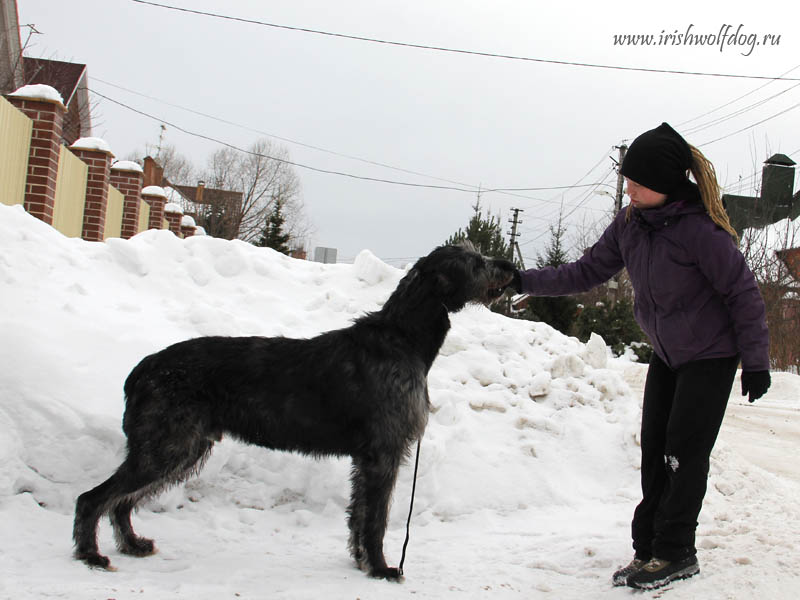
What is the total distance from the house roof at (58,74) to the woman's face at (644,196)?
26162 millimetres

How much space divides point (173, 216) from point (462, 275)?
1757 cm

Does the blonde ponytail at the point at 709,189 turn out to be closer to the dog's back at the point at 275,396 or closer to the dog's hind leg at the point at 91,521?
the dog's back at the point at 275,396

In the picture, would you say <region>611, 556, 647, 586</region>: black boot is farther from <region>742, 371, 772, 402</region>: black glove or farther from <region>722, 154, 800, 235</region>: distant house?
<region>722, 154, 800, 235</region>: distant house

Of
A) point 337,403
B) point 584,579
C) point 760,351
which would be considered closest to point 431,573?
point 584,579

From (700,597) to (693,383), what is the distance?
1046 millimetres

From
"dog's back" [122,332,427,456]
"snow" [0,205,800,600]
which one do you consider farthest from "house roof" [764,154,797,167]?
"dog's back" [122,332,427,456]

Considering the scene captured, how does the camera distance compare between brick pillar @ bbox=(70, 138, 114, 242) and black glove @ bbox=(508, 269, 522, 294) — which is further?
brick pillar @ bbox=(70, 138, 114, 242)

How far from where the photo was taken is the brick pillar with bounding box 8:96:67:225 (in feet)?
33.3

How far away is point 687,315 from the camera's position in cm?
335

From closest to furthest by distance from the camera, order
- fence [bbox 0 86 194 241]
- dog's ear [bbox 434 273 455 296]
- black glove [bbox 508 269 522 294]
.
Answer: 1. dog's ear [bbox 434 273 455 296]
2. black glove [bbox 508 269 522 294]
3. fence [bbox 0 86 194 241]

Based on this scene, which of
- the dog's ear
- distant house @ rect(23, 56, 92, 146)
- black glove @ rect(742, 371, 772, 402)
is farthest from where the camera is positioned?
distant house @ rect(23, 56, 92, 146)

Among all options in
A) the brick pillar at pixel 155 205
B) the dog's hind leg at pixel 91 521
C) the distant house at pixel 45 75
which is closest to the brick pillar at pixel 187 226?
the brick pillar at pixel 155 205

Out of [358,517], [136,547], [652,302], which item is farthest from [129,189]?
[652,302]

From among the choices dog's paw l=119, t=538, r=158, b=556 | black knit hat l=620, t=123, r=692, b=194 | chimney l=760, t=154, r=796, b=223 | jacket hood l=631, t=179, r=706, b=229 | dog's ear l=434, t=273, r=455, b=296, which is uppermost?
chimney l=760, t=154, r=796, b=223
